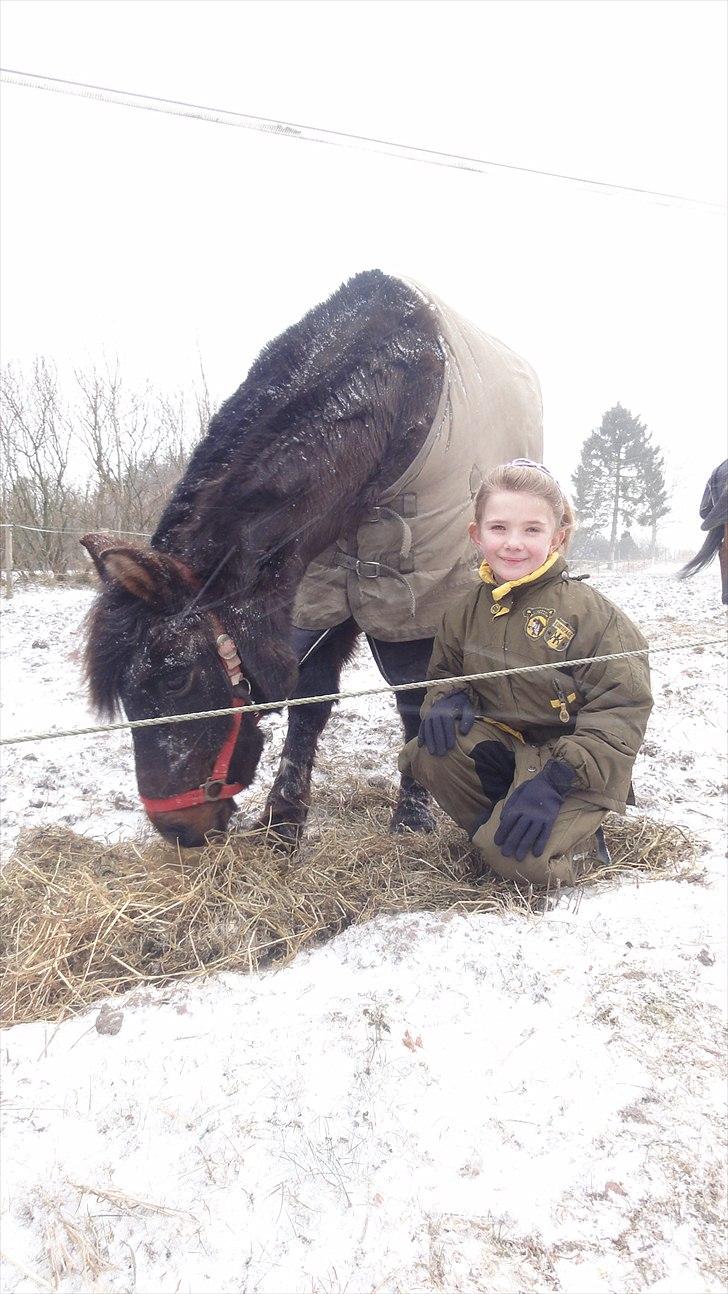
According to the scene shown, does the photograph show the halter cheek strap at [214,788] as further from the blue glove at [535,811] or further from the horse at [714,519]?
the horse at [714,519]

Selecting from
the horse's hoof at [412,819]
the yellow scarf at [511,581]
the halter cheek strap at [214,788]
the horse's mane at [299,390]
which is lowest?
the horse's hoof at [412,819]

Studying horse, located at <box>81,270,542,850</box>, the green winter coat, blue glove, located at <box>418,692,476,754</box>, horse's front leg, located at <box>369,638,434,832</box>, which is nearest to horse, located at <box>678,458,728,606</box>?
horse, located at <box>81,270,542,850</box>

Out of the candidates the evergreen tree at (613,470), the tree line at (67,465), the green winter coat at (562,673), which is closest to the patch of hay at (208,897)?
the green winter coat at (562,673)

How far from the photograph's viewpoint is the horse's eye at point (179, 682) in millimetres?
2104

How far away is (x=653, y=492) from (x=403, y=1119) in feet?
103

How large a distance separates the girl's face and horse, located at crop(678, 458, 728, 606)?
382 cm

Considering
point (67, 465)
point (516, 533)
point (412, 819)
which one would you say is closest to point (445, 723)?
point (516, 533)

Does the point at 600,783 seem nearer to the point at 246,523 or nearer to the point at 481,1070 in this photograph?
the point at 481,1070

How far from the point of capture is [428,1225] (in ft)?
4.00

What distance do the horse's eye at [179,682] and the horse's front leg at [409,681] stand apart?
104cm

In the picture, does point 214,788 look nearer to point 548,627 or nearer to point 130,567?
point 130,567

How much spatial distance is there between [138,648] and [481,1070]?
1.47 meters

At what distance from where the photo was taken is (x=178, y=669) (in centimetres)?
210

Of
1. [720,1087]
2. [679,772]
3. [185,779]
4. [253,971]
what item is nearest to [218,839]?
[185,779]
